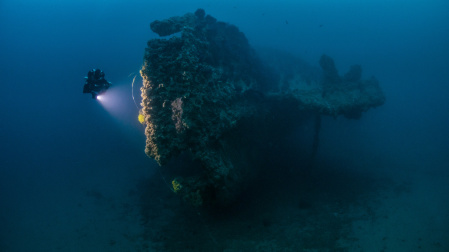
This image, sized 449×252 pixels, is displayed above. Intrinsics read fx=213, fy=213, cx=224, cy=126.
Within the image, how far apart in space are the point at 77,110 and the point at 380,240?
34.1 m

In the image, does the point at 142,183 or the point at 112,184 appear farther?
the point at 112,184

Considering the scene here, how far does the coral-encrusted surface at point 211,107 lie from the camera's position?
596 centimetres

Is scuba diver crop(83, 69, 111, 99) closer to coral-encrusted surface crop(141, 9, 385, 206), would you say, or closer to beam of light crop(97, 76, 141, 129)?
coral-encrusted surface crop(141, 9, 385, 206)

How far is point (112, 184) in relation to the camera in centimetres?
1368

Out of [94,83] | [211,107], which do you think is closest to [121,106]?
[94,83]

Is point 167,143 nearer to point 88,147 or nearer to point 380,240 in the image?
point 380,240

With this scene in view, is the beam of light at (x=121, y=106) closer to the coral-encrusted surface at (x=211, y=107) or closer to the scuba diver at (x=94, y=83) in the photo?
the scuba diver at (x=94, y=83)

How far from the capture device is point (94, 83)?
845cm

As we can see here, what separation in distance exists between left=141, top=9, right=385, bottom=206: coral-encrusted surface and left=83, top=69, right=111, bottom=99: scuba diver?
9.78 ft

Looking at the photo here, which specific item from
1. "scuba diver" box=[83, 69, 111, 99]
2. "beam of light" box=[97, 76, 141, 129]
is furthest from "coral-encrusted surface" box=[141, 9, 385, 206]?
"beam of light" box=[97, 76, 141, 129]

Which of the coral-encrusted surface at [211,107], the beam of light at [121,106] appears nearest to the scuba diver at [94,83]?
the coral-encrusted surface at [211,107]

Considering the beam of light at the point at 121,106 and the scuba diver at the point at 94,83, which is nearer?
the scuba diver at the point at 94,83

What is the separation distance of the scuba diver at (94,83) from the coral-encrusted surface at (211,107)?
117 inches

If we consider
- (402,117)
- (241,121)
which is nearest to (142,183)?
(241,121)
